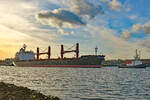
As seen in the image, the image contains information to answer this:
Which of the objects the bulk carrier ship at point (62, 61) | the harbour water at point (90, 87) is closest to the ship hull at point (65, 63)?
the bulk carrier ship at point (62, 61)

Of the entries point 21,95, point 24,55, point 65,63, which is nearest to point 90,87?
point 21,95

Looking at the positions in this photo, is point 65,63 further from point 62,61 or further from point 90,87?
point 90,87

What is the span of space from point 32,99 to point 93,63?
332 ft

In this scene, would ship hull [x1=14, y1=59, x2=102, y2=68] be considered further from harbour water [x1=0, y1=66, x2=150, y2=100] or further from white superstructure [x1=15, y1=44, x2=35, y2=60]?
harbour water [x1=0, y1=66, x2=150, y2=100]

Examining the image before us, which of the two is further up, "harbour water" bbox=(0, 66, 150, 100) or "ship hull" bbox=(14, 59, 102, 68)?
"ship hull" bbox=(14, 59, 102, 68)

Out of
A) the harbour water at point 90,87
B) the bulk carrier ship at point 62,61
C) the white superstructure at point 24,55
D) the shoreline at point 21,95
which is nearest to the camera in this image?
the shoreline at point 21,95

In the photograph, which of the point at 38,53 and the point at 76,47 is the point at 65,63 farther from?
the point at 38,53

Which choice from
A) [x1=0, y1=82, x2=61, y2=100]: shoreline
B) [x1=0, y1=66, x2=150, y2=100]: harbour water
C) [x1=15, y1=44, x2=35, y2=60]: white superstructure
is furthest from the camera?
[x1=15, y1=44, x2=35, y2=60]: white superstructure

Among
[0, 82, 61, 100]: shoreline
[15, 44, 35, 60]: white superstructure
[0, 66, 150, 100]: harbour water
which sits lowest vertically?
[0, 66, 150, 100]: harbour water

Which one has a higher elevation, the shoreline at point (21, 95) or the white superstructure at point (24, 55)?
the white superstructure at point (24, 55)

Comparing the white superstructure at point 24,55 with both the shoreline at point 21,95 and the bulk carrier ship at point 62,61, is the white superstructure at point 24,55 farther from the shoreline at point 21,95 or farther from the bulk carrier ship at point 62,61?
the shoreline at point 21,95

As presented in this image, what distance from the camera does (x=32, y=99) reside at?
12.9 m

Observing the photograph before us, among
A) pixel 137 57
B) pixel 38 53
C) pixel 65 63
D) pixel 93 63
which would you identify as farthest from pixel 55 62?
pixel 137 57

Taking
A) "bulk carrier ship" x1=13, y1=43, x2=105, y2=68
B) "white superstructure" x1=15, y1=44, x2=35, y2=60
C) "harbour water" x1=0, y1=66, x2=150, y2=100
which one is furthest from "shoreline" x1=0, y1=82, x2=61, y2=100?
"white superstructure" x1=15, y1=44, x2=35, y2=60
